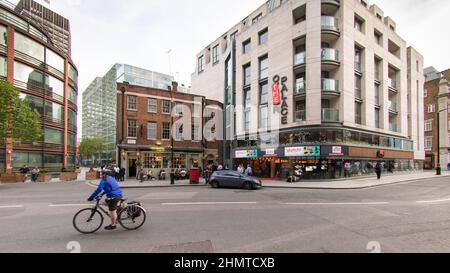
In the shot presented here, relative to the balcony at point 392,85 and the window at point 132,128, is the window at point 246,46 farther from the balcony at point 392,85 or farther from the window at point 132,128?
the balcony at point 392,85

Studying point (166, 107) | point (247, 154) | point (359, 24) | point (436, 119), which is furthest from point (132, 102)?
point (436, 119)

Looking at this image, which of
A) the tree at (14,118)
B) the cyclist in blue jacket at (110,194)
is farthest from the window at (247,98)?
the cyclist in blue jacket at (110,194)

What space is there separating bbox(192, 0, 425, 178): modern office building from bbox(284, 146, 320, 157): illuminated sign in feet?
0.28

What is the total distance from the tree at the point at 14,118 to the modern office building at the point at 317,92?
782 inches

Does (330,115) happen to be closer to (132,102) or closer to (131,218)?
A: (131,218)

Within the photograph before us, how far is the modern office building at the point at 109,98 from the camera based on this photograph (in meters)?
76.6

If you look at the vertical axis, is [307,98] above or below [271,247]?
above

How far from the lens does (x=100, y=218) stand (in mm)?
6258

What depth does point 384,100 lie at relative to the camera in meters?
26.8

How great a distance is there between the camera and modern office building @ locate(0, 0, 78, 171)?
96.2ft

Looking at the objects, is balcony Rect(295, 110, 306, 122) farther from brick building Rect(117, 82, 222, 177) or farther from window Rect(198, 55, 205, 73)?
window Rect(198, 55, 205, 73)
